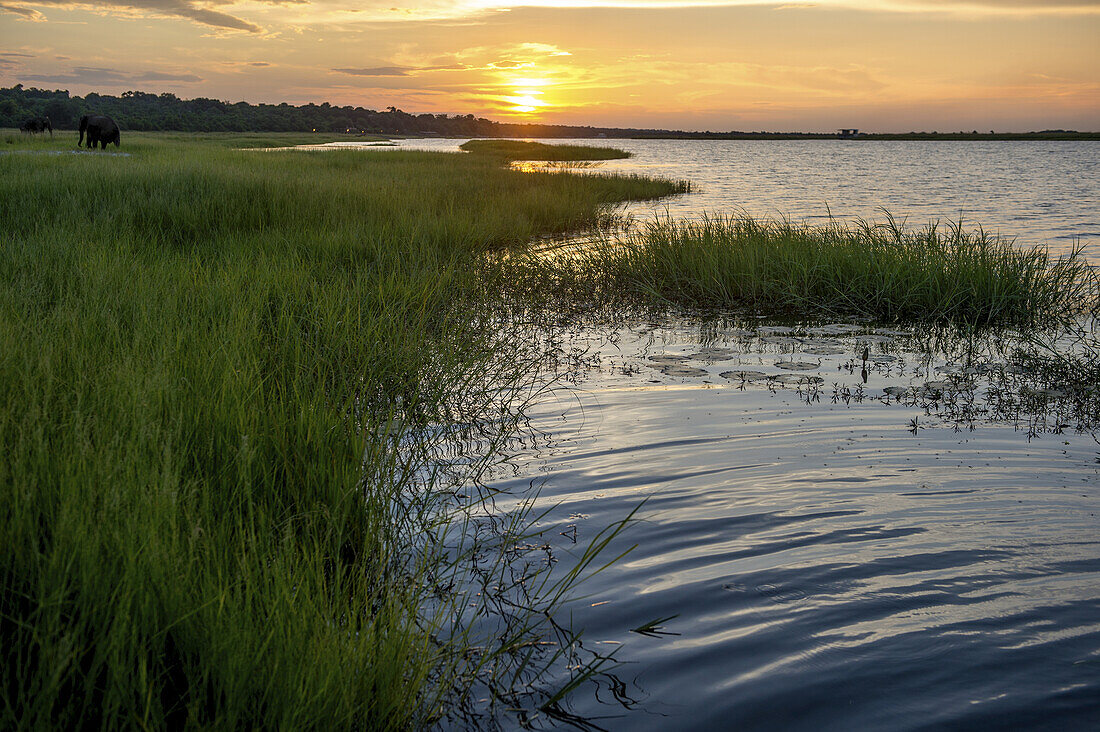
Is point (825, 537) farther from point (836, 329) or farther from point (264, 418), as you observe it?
point (836, 329)

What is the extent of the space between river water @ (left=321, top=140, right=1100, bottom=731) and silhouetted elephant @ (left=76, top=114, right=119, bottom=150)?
27648mm

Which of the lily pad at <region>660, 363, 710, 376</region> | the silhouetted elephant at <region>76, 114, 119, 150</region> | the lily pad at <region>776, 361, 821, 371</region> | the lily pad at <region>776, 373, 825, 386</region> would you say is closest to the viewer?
the lily pad at <region>776, 373, 825, 386</region>

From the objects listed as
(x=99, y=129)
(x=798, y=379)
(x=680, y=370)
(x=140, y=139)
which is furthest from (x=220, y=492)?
(x=140, y=139)

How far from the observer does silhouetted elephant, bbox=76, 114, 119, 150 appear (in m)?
26.6

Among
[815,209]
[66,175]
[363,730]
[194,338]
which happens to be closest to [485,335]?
[194,338]

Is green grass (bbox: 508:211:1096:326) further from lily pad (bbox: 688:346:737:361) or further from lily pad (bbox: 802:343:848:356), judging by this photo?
lily pad (bbox: 688:346:737:361)

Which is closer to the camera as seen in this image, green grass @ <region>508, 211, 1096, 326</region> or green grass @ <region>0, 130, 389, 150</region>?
green grass @ <region>508, 211, 1096, 326</region>

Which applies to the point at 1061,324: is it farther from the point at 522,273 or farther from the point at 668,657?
the point at 668,657

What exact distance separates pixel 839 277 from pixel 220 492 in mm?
8252

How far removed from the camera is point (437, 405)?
5305mm

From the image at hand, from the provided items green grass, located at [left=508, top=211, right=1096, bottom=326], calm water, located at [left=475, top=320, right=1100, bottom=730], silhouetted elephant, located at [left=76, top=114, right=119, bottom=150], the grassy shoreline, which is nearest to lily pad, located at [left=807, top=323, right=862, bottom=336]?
green grass, located at [left=508, top=211, right=1096, bottom=326]

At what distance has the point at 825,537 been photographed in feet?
11.8

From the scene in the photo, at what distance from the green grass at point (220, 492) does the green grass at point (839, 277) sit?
3222 mm

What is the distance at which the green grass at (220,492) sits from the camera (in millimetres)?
1862
